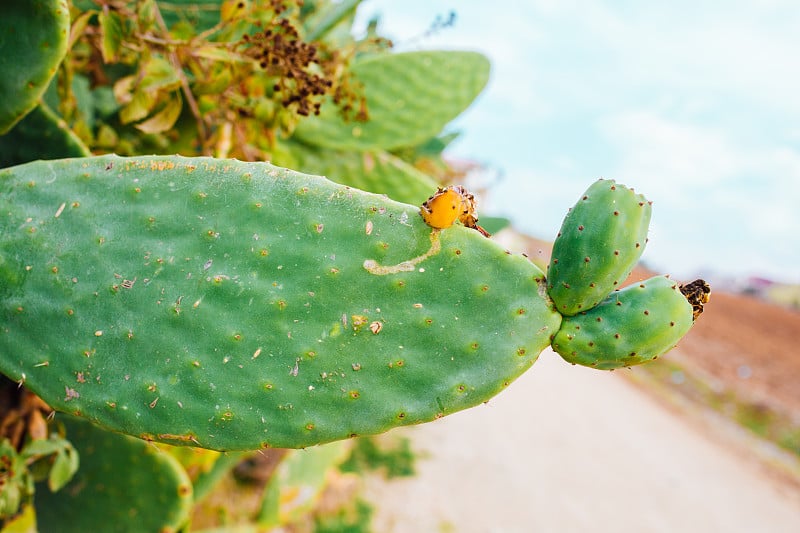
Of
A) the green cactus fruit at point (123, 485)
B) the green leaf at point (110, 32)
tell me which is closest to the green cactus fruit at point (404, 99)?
the green leaf at point (110, 32)

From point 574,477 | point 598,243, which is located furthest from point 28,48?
point 574,477

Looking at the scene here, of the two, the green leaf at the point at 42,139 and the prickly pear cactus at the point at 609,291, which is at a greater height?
the green leaf at the point at 42,139

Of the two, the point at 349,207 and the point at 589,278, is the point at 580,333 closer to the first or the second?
the point at 589,278

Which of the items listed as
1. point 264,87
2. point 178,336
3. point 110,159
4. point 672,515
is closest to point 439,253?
point 178,336

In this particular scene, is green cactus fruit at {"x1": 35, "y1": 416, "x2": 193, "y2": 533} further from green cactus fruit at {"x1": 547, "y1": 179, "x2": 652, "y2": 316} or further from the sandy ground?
the sandy ground

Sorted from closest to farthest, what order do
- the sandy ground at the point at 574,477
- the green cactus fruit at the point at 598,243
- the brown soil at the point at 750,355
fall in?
the green cactus fruit at the point at 598,243 < the sandy ground at the point at 574,477 < the brown soil at the point at 750,355

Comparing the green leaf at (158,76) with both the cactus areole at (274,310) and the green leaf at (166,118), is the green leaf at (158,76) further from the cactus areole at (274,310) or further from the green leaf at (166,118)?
the cactus areole at (274,310)

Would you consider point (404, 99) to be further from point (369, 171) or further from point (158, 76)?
point (158, 76)

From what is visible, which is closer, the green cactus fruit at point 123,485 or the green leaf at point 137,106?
the green leaf at point 137,106
